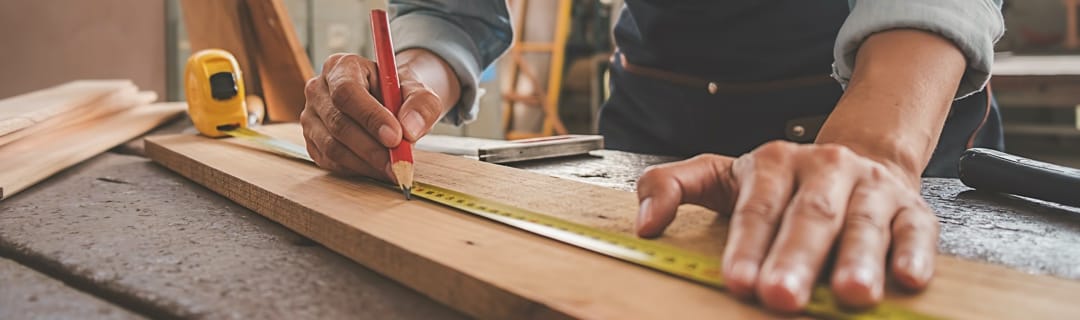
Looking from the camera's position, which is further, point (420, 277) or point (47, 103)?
point (47, 103)

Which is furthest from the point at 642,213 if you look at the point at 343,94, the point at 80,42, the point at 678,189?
the point at 80,42

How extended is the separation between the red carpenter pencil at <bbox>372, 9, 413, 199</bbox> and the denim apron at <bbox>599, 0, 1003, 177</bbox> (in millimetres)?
782

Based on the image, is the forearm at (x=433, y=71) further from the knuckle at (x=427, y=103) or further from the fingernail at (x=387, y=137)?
the fingernail at (x=387, y=137)

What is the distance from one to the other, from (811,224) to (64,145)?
1.53 metres

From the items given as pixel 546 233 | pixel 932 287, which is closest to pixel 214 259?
pixel 546 233

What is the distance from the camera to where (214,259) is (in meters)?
0.80

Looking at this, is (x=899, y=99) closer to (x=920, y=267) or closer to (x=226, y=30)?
(x=920, y=267)

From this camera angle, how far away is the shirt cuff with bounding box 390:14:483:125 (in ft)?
5.33

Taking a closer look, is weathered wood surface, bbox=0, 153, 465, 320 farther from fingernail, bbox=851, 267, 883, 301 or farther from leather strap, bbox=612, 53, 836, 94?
leather strap, bbox=612, 53, 836, 94

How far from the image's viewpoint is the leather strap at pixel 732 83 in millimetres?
1647

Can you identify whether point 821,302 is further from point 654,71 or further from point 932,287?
point 654,71

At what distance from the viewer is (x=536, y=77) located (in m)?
7.32

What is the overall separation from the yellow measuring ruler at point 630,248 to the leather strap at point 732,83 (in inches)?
35.6

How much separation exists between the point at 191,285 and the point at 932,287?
2.08 ft
